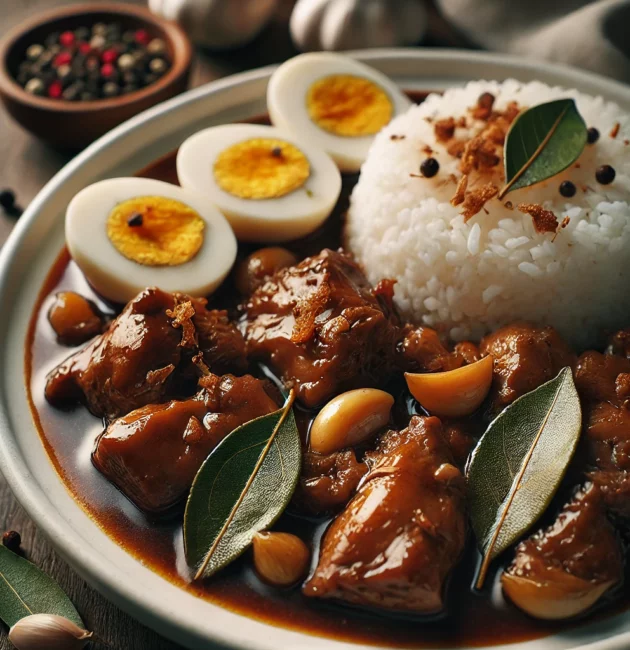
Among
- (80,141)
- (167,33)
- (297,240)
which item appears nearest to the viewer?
(297,240)

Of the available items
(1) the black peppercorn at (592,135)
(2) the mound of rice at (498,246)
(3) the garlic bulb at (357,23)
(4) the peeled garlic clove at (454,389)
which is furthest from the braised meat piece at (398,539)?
(3) the garlic bulb at (357,23)

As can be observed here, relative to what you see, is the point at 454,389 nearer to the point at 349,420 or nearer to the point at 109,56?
the point at 349,420

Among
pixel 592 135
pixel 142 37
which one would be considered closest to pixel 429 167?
pixel 592 135

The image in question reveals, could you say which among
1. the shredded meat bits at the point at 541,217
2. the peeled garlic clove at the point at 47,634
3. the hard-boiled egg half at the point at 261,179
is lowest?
the peeled garlic clove at the point at 47,634

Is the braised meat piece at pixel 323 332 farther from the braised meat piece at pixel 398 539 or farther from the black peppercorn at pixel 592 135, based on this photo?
the black peppercorn at pixel 592 135

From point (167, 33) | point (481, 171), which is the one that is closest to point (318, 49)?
point (167, 33)

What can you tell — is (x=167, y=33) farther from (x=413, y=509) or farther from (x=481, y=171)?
(x=413, y=509)

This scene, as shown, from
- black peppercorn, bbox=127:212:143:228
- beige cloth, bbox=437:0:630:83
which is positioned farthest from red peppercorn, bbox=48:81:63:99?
beige cloth, bbox=437:0:630:83
